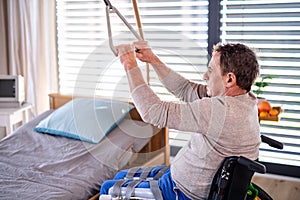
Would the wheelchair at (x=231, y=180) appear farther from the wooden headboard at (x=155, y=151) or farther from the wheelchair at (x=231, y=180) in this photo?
the wooden headboard at (x=155, y=151)

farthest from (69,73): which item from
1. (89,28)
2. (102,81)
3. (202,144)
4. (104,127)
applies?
(202,144)

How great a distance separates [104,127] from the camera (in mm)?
2615

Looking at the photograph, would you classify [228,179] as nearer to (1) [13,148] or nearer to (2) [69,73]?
(1) [13,148]

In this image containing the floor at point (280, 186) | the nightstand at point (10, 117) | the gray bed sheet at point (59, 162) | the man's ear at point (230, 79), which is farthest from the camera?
the nightstand at point (10, 117)

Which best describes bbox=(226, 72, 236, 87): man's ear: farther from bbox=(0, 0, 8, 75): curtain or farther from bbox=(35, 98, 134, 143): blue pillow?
bbox=(0, 0, 8, 75): curtain

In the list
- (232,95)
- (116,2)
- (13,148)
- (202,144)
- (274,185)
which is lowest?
(274,185)

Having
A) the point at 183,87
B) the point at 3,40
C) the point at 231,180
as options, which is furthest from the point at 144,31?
the point at 3,40

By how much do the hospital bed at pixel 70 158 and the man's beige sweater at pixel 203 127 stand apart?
0.58m

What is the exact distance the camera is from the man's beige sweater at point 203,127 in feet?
4.91

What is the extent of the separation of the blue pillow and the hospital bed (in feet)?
0.08

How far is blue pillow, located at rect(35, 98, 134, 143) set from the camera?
2533mm

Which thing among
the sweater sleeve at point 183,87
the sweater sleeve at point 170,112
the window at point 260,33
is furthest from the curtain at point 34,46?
the sweater sleeve at point 170,112

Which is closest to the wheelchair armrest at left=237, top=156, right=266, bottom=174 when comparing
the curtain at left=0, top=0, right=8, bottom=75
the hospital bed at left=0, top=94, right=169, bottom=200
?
the hospital bed at left=0, top=94, right=169, bottom=200

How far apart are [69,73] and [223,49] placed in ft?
7.43
